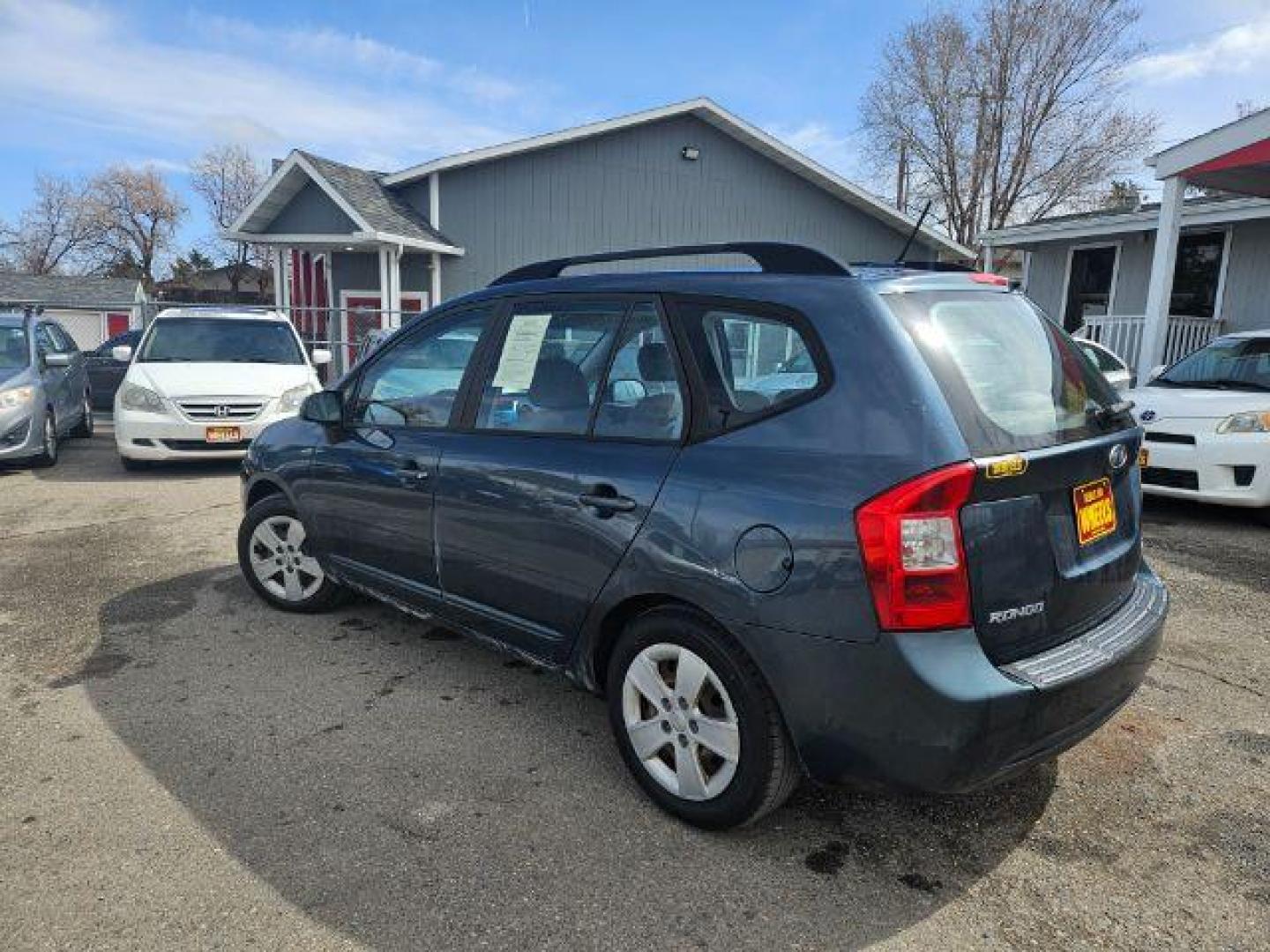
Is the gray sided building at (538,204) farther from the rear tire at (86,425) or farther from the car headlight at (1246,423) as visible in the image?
the car headlight at (1246,423)

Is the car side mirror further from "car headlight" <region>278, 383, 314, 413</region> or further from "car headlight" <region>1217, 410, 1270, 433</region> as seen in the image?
"car headlight" <region>1217, 410, 1270, 433</region>

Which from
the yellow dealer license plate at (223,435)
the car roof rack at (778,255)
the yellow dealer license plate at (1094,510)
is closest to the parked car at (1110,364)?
the yellow dealer license plate at (1094,510)

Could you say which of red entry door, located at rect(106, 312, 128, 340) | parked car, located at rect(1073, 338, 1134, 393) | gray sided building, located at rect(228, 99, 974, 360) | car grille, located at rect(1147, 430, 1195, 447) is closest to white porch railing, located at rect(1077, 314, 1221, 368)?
parked car, located at rect(1073, 338, 1134, 393)

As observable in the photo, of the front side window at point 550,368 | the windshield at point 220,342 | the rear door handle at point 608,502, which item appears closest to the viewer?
the rear door handle at point 608,502

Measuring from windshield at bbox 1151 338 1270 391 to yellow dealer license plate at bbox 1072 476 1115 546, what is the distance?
5282 millimetres

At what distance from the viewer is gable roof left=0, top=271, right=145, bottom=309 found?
42.4m

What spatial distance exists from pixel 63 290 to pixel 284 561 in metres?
49.0

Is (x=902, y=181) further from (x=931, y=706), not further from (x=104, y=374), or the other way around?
(x=931, y=706)

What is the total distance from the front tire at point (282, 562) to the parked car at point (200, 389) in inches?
147

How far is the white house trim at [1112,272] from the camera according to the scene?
47.4 feet

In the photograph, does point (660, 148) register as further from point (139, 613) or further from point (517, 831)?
point (517, 831)

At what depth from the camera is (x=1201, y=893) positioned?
7.78 ft

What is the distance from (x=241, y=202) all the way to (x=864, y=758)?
6518 centimetres

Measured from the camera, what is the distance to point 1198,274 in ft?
43.9
